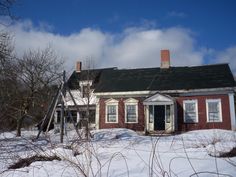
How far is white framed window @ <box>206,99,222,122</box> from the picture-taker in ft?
65.6

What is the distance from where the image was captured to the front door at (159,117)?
70.2ft

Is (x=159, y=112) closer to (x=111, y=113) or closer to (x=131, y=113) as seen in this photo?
(x=131, y=113)

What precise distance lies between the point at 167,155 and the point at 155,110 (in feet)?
47.2

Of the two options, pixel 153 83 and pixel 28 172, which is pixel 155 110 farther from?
pixel 28 172

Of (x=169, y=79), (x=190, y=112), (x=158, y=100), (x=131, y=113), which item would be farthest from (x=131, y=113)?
(x=190, y=112)

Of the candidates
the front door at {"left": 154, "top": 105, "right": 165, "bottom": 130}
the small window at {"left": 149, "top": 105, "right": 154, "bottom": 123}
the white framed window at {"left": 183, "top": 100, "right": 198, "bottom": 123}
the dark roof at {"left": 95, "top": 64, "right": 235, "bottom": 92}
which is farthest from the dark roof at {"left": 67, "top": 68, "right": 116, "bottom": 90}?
the white framed window at {"left": 183, "top": 100, "right": 198, "bottom": 123}

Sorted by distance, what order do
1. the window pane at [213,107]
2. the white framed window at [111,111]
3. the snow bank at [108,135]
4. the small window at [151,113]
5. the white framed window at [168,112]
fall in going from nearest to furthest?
1. the snow bank at [108,135]
2. the window pane at [213,107]
3. the white framed window at [168,112]
4. the small window at [151,113]
5. the white framed window at [111,111]

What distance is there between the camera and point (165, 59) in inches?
1009

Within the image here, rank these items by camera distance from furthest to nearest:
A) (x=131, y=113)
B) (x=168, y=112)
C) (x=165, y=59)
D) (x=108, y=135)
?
(x=165, y=59) < (x=131, y=113) < (x=168, y=112) < (x=108, y=135)

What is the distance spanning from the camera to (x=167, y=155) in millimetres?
7441

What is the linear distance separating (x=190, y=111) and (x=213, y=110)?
5.47 feet

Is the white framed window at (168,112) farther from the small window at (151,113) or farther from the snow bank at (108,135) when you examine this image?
the snow bank at (108,135)

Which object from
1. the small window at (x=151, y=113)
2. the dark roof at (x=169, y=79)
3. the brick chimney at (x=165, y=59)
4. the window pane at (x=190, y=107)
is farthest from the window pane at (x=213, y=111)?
the brick chimney at (x=165, y=59)

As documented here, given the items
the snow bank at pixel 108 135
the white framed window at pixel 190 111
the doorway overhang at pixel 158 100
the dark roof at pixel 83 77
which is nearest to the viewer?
the snow bank at pixel 108 135
